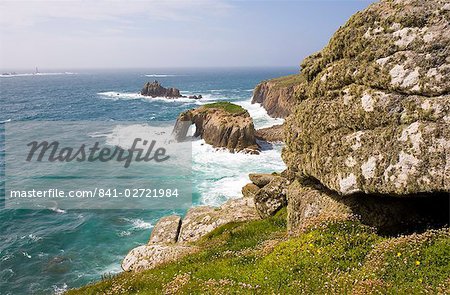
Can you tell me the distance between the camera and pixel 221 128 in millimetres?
88125

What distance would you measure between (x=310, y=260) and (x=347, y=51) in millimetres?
11204

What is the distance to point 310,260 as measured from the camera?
52.7 feet

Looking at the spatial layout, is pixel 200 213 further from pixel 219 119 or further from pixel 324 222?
pixel 219 119

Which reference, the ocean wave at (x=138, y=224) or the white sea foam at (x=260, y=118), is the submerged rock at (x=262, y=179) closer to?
the ocean wave at (x=138, y=224)

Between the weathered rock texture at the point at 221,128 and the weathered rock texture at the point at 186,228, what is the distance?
46104 mm

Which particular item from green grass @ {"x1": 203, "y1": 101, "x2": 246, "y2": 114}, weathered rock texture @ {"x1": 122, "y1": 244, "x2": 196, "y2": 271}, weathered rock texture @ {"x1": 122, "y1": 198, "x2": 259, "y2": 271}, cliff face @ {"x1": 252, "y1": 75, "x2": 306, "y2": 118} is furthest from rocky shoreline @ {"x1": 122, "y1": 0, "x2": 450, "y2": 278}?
cliff face @ {"x1": 252, "y1": 75, "x2": 306, "y2": 118}

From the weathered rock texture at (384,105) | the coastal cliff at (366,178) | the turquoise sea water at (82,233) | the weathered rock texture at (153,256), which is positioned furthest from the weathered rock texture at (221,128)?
A: the weathered rock texture at (384,105)

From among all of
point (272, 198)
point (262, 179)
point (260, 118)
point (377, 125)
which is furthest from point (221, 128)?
point (377, 125)

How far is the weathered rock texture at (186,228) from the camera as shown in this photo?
2648 centimetres

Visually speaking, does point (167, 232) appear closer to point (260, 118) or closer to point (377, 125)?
point (377, 125)

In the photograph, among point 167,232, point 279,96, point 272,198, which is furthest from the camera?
point 279,96

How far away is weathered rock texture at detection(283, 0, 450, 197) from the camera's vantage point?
46.6 feet

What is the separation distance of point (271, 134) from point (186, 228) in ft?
218

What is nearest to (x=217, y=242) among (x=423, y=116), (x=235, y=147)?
(x=423, y=116)
